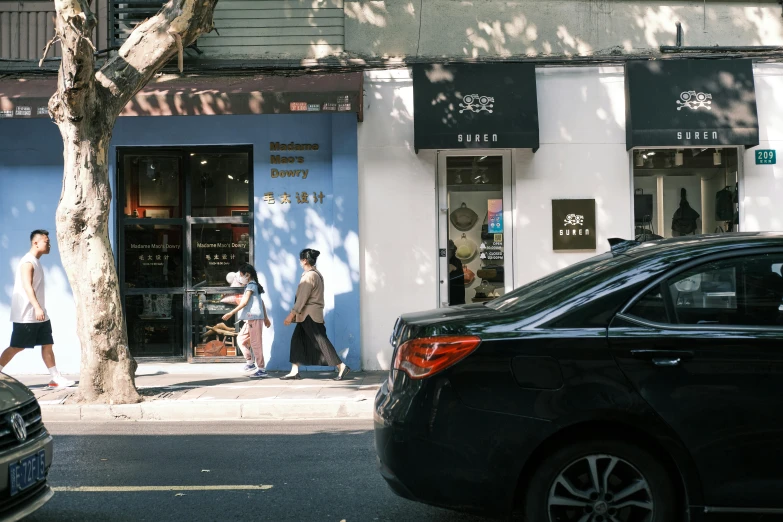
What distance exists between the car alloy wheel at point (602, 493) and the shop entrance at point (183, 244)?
29.4ft

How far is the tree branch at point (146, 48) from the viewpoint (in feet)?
28.3

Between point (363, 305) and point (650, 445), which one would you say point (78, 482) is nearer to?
point (650, 445)

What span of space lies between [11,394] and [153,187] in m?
8.46

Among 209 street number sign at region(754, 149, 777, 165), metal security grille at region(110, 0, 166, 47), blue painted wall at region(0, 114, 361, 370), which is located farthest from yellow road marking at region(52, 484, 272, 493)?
209 street number sign at region(754, 149, 777, 165)

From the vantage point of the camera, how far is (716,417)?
3660 mm

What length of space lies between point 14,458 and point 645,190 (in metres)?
9.96

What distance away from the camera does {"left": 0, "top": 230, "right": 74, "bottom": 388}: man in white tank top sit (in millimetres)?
9711

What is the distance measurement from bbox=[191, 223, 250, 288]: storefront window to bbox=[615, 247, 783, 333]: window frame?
29.6ft

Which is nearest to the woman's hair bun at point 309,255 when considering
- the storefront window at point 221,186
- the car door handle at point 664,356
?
the storefront window at point 221,186

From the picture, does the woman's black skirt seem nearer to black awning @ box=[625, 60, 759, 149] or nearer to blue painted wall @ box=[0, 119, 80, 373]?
blue painted wall @ box=[0, 119, 80, 373]

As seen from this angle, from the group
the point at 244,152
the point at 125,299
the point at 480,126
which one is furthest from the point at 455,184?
the point at 125,299

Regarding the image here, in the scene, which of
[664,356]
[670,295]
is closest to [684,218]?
[670,295]

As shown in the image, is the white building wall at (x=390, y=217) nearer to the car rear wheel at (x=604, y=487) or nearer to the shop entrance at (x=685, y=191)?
the shop entrance at (x=685, y=191)

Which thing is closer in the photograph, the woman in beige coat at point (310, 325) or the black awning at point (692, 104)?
the woman in beige coat at point (310, 325)
